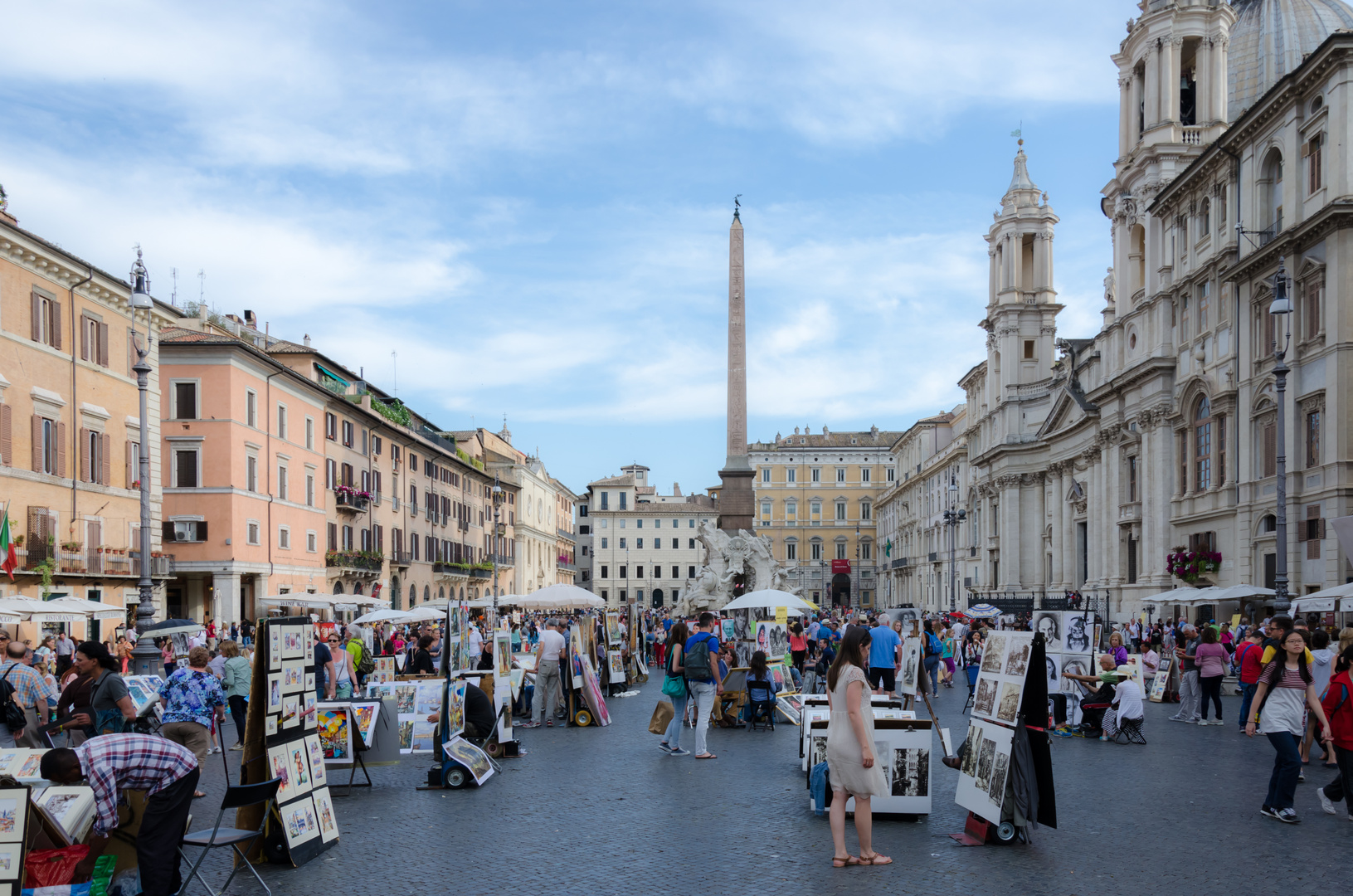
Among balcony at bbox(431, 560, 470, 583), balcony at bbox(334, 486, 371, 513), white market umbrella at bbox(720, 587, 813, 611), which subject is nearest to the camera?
white market umbrella at bbox(720, 587, 813, 611)

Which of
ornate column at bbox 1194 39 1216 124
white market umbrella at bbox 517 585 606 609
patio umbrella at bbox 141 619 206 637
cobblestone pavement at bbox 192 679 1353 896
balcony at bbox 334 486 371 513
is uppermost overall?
ornate column at bbox 1194 39 1216 124

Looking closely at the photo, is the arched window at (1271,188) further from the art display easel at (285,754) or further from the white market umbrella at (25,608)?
the art display easel at (285,754)

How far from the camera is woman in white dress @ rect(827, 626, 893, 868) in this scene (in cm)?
766

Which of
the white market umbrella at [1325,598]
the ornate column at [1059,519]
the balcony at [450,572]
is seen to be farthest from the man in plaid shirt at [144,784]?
the balcony at [450,572]

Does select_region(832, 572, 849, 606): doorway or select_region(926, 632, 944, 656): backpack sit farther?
select_region(832, 572, 849, 606): doorway

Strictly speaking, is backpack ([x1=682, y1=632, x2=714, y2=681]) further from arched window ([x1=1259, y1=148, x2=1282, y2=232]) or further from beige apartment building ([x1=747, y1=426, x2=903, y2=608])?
beige apartment building ([x1=747, y1=426, x2=903, y2=608])

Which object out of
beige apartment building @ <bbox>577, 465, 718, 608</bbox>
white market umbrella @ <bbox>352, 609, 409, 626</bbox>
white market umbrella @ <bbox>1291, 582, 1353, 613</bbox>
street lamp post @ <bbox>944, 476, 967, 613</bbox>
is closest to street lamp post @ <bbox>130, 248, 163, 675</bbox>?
white market umbrella @ <bbox>352, 609, 409, 626</bbox>

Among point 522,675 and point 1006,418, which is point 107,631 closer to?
point 522,675

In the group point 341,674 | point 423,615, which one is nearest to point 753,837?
point 341,674

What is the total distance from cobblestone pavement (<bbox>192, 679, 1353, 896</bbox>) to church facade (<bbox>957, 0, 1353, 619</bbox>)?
45.4ft

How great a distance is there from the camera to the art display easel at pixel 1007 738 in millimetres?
8156

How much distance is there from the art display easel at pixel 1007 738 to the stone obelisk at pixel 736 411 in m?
28.9

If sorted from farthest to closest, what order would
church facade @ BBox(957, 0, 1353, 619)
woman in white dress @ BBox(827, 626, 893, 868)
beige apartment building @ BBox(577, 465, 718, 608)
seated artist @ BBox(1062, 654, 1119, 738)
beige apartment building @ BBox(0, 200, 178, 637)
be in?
beige apartment building @ BBox(577, 465, 718, 608), church facade @ BBox(957, 0, 1353, 619), beige apartment building @ BBox(0, 200, 178, 637), seated artist @ BBox(1062, 654, 1119, 738), woman in white dress @ BBox(827, 626, 893, 868)

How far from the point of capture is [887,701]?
11.1 metres
